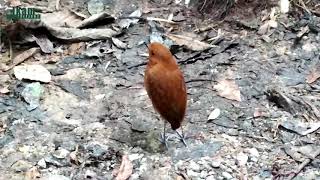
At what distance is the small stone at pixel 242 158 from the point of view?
4270 millimetres

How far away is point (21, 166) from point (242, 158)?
1.44 m

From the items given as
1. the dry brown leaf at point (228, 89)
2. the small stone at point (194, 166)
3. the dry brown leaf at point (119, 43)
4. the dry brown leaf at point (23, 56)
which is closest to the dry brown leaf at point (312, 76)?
the dry brown leaf at point (228, 89)

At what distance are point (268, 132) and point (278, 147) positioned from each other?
17cm

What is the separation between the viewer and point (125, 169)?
420cm

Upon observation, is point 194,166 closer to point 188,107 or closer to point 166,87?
point 166,87

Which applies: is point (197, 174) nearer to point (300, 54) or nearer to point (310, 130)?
point (310, 130)

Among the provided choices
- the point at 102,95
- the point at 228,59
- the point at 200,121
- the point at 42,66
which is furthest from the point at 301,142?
the point at 42,66

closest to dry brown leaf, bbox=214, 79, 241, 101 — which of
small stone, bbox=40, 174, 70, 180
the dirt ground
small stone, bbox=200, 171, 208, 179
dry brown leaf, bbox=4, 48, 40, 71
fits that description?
the dirt ground

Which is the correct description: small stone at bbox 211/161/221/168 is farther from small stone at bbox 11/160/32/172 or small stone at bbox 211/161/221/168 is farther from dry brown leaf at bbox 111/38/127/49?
dry brown leaf at bbox 111/38/127/49

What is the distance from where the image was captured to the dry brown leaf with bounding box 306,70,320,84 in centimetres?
509

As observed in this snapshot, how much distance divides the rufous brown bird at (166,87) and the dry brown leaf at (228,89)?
30.0 inches

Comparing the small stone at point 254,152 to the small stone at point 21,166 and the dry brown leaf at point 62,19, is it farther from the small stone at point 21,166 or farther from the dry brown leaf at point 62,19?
the dry brown leaf at point 62,19

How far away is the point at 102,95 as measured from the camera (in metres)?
4.95

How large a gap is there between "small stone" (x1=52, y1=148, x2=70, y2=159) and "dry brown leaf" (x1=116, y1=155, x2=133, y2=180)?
1.27 feet
